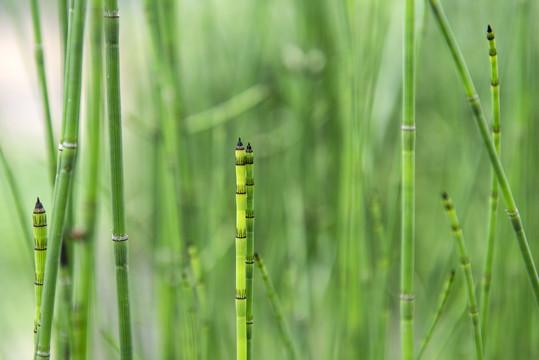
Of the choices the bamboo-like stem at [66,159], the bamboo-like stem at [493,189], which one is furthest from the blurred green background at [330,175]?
the bamboo-like stem at [66,159]

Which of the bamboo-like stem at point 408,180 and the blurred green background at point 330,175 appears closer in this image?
the bamboo-like stem at point 408,180

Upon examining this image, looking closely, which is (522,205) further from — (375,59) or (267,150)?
(267,150)

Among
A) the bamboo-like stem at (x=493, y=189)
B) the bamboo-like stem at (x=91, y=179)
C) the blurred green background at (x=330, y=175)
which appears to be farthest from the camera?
the blurred green background at (x=330, y=175)

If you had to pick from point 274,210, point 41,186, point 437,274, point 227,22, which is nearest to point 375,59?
point 437,274

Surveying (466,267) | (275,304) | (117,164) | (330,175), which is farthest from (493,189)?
(330,175)

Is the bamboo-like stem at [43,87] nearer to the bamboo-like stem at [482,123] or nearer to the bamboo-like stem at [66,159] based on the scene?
the bamboo-like stem at [66,159]
